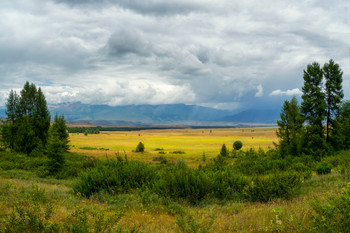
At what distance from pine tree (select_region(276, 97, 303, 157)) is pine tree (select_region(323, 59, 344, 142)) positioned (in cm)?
361

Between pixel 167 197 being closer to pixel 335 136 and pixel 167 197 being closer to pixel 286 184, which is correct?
pixel 286 184

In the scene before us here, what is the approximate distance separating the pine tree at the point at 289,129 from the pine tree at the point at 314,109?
2168 mm

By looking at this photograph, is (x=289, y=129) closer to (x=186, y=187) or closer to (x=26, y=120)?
(x=186, y=187)

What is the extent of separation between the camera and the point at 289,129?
1412 inches

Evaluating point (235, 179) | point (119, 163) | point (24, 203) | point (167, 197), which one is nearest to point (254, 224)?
point (167, 197)

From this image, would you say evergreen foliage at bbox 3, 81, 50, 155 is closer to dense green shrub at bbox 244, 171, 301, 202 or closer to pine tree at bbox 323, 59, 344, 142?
dense green shrub at bbox 244, 171, 301, 202

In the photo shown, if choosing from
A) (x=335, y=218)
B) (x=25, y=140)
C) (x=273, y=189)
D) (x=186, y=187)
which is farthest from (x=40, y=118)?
(x=335, y=218)

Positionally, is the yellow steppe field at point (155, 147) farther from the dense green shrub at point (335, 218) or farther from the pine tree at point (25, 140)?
the pine tree at point (25, 140)

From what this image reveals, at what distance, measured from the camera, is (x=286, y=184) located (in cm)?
902

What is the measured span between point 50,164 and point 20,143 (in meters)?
23.2

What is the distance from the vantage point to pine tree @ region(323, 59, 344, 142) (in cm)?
3066

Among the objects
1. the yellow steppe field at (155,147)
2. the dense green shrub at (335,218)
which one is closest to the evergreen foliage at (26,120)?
the yellow steppe field at (155,147)

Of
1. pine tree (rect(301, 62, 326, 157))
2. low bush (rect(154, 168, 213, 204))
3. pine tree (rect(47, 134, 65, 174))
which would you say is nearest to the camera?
low bush (rect(154, 168, 213, 204))

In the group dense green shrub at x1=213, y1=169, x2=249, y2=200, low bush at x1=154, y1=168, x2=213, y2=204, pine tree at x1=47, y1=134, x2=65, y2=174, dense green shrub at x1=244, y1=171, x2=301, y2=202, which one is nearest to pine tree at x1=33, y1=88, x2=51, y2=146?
pine tree at x1=47, y1=134, x2=65, y2=174
